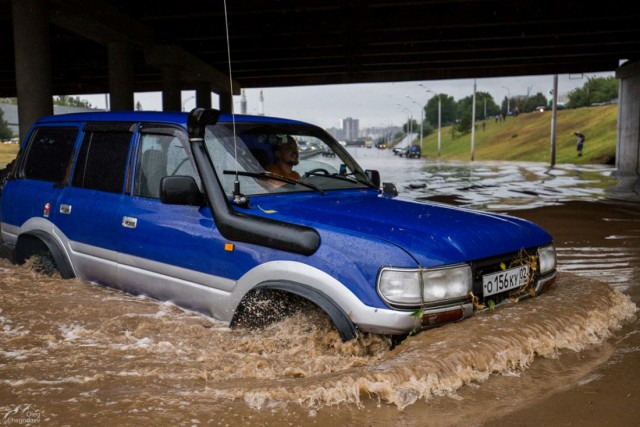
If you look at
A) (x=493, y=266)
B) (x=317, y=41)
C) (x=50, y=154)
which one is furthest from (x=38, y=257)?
(x=317, y=41)

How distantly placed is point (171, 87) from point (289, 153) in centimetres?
2368

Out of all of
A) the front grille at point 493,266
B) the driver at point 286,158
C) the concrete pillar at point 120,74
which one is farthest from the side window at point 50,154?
the concrete pillar at point 120,74

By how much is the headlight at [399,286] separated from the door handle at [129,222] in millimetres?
2198

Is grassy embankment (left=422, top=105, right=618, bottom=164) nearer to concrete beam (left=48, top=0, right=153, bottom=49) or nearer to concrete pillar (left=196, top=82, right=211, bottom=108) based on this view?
concrete pillar (left=196, top=82, right=211, bottom=108)

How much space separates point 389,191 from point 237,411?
2759mm

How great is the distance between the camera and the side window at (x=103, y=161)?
17.1ft

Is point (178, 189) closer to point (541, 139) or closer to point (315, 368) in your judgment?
point (315, 368)

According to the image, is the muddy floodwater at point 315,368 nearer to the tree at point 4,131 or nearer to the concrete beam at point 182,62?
the concrete beam at point 182,62

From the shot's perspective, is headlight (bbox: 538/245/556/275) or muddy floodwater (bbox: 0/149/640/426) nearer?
muddy floodwater (bbox: 0/149/640/426)

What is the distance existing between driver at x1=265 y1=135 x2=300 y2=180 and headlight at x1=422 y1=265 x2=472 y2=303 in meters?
1.61

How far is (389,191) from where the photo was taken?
18.5ft

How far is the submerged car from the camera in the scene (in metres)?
3.68

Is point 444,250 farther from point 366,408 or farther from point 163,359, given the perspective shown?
point 163,359

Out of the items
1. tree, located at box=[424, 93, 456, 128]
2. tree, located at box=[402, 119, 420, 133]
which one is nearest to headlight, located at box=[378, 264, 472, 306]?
tree, located at box=[402, 119, 420, 133]
